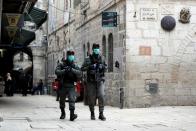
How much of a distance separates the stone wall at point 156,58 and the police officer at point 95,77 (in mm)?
5035

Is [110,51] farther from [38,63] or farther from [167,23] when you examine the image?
[38,63]

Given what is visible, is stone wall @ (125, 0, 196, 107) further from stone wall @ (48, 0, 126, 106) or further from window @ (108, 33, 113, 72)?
window @ (108, 33, 113, 72)

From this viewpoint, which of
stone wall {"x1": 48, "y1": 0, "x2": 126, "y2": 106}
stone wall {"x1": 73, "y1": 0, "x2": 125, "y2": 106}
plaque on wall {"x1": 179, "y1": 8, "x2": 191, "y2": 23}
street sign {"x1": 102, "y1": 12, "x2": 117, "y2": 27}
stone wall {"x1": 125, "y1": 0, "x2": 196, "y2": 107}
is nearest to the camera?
stone wall {"x1": 125, "y1": 0, "x2": 196, "y2": 107}

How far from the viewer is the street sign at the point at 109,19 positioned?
18688 mm

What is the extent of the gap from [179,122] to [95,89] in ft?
6.96

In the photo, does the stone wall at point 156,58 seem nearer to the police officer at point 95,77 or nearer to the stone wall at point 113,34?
the stone wall at point 113,34

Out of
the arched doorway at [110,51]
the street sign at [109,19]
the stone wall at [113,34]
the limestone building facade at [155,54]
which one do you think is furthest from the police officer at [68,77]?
the arched doorway at [110,51]

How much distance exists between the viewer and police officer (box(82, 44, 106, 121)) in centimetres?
1269

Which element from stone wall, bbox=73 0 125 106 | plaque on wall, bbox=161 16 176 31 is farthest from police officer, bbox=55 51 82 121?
plaque on wall, bbox=161 16 176 31

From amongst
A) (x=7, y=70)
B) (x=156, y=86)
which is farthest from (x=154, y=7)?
(x=7, y=70)

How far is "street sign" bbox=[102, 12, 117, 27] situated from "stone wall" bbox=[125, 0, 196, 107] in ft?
3.09

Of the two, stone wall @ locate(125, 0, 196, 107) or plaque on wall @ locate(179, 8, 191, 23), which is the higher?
plaque on wall @ locate(179, 8, 191, 23)

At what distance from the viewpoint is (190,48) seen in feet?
59.6

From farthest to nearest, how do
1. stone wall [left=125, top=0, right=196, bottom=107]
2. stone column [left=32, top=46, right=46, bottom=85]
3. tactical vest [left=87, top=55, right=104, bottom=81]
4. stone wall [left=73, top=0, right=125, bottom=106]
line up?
stone column [left=32, top=46, right=46, bottom=85], stone wall [left=73, top=0, right=125, bottom=106], stone wall [left=125, top=0, right=196, bottom=107], tactical vest [left=87, top=55, right=104, bottom=81]
